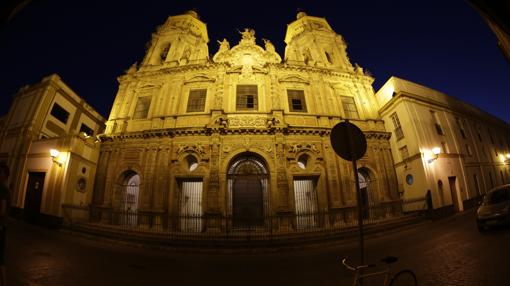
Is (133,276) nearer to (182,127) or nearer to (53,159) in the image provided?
(182,127)

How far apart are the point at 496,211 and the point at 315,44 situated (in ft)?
58.6

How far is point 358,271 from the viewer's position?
2611 mm

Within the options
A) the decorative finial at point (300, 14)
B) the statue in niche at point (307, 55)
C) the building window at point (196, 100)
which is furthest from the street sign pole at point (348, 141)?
the decorative finial at point (300, 14)

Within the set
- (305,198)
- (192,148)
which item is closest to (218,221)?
(192,148)

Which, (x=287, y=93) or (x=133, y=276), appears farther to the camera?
(x=287, y=93)

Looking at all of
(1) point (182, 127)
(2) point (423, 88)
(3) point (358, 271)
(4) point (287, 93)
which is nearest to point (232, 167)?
(1) point (182, 127)

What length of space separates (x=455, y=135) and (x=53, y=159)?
29322 mm

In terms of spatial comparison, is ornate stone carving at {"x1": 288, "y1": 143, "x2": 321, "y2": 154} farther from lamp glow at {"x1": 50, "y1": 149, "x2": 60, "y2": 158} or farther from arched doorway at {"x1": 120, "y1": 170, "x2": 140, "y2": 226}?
lamp glow at {"x1": 50, "y1": 149, "x2": 60, "y2": 158}

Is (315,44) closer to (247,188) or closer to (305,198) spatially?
(305,198)

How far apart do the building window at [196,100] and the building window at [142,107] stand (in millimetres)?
3386

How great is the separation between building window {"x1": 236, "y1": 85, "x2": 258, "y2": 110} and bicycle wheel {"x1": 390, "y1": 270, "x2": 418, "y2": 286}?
13.1 metres

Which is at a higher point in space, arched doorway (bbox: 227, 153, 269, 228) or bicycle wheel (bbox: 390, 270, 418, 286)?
arched doorway (bbox: 227, 153, 269, 228)

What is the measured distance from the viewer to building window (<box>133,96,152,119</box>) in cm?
1580

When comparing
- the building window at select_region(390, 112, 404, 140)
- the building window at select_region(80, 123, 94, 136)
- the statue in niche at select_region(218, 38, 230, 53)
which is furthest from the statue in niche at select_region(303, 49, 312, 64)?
the building window at select_region(80, 123, 94, 136)
